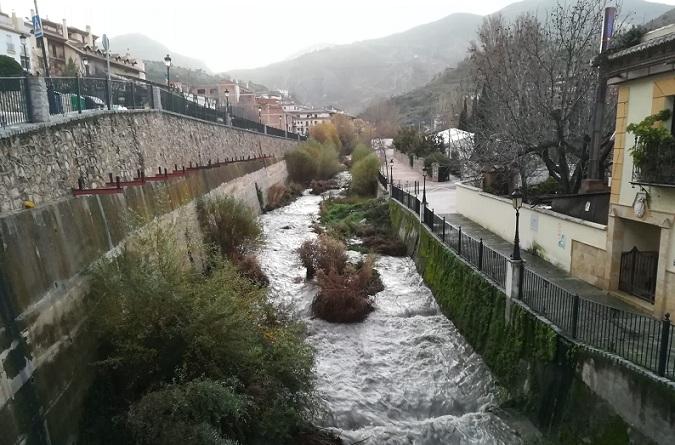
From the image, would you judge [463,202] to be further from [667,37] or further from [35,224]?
[35,224]

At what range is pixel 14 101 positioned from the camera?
26.3 ft

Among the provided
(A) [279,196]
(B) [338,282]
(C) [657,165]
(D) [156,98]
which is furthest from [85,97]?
(A) [279,196]

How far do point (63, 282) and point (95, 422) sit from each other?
82.6 inches

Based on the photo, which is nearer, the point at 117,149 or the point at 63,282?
the point at 63,282

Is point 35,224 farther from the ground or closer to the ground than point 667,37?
closer to the ground

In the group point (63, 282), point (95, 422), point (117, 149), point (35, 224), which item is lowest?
point (95, 422)

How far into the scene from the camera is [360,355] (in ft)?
40.2

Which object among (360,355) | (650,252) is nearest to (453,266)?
(360,355)

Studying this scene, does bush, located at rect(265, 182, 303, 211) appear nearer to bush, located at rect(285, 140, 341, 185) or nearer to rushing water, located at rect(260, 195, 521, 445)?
bush, located at rect(285, 140, 341, 185)

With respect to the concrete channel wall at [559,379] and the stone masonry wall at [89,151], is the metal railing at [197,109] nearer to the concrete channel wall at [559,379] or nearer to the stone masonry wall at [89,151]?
the stone masonry wall at [89,151]

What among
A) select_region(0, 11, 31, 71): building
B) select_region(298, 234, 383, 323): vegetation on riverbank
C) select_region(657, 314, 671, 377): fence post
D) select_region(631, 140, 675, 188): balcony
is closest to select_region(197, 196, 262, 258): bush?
select_region(298, 234, 383, 323): vegetation on riverbank

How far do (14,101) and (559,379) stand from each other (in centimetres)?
1021

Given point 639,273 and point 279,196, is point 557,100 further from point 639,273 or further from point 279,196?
point 279,196

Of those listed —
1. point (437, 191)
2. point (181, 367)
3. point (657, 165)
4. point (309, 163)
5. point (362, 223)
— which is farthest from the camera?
point (309, 163)
